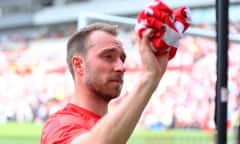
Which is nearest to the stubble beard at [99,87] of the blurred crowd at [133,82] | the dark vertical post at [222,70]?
the dark vertical post at [222,70]

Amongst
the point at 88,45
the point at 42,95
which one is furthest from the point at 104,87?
the point at 42,95

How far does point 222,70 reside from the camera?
2688 mm

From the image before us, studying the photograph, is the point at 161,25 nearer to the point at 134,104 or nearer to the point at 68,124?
the point at 134,104

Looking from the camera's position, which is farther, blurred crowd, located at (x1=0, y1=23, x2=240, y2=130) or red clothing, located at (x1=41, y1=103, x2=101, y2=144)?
blurred crowd, located at (x1=0, y1=23, x2=240, y2=130)

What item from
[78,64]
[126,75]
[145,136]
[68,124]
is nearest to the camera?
[68,124]

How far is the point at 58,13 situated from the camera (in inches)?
666

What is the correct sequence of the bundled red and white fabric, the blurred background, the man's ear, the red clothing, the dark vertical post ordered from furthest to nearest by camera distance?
the blurred background
the dark vertical post
the man's ear
the red clothing
the bundled red and white fabric

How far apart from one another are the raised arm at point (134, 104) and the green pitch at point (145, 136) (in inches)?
272

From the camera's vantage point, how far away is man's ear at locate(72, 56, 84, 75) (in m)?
1.61

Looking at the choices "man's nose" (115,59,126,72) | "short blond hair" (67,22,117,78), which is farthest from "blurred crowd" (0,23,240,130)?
"man's nose" (115,59,126,72)

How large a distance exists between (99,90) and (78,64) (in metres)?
0.10

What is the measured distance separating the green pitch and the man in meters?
6.56

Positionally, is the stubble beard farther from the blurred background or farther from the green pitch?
the blurred background

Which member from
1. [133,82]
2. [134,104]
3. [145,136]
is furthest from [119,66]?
[145,136]
